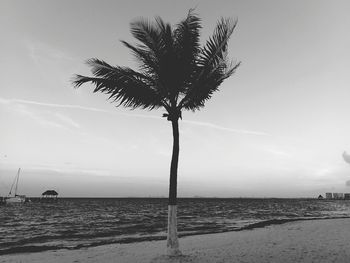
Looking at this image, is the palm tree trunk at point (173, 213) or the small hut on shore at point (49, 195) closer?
the palm tree trunk at point (173, 213)

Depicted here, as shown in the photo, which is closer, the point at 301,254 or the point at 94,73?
the point at 94,73

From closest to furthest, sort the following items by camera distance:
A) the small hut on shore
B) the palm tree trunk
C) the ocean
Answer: the palm tree trunk
the ocean
the small hut on shore

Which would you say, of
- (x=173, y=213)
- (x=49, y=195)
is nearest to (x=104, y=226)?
(x=173, y=213)

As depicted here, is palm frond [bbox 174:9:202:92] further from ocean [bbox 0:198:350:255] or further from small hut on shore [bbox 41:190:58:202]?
small hut on shore [bbox 41:190:58:202]

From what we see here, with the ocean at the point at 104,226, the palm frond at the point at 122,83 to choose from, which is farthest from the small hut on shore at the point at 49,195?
the palm frond at the point at 122,83

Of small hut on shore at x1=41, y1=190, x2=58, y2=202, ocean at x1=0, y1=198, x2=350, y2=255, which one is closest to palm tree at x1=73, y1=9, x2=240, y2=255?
ocean at x1=0, y1=198, x2=350, y2=255

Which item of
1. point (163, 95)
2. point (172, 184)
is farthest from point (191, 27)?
point (172, 184)

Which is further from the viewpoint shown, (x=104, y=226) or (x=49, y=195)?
(x=49, y=195)

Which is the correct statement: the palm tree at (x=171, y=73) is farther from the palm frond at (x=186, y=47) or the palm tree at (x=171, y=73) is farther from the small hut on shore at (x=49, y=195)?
the small hut on shore at (x=49, y=195)

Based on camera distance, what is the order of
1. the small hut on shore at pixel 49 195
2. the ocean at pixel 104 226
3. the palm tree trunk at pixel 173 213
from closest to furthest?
the palm tree trunk at pixel 173 213 → the ocean at pixel 104 226 → the small hut on shore at pixel 49 195

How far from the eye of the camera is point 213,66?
37.0 feet

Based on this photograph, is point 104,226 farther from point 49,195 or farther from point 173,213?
point 49,195

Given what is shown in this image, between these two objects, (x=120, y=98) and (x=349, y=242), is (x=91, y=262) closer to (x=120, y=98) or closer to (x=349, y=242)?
(x=120, y=98)

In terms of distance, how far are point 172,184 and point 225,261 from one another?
331 cm
